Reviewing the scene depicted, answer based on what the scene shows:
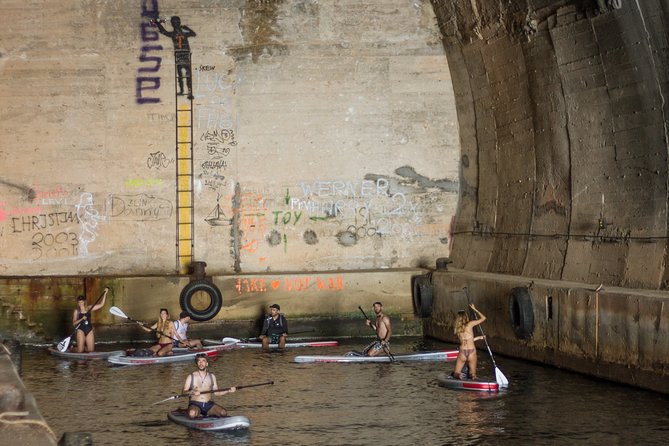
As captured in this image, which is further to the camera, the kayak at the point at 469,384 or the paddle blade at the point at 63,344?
the paddle blade at the point at 63,344

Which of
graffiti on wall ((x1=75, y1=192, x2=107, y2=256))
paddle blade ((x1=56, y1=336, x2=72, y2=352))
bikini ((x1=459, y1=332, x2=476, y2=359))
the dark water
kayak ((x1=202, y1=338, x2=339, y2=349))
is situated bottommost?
the dark water

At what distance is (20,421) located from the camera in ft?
41.0

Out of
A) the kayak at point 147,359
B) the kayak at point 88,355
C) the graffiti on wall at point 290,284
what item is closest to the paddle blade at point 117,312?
the kayak at point 88,355

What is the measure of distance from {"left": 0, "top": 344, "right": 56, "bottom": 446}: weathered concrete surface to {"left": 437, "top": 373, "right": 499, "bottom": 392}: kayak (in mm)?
7585

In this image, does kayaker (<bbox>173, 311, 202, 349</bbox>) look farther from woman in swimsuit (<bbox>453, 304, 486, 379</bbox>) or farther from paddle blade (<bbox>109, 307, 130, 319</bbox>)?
woman in swimsuit (<bbox>453, 304, 486, 379</bbox>)

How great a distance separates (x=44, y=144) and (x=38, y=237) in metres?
2.16

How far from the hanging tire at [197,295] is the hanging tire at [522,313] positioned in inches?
298

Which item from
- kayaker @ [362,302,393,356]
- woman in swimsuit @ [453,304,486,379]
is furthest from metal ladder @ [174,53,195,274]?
woman in swimsuit @ [453,304,486,379]

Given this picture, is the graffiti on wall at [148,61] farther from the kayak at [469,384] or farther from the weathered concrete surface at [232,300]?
the kayak at [469,384]

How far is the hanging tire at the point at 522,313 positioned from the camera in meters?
20.9

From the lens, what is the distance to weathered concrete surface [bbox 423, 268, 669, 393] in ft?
56.5

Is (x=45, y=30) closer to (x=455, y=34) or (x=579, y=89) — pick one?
(x=455, y=34)

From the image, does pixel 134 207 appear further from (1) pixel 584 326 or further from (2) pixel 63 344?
(1) pixel 584 326

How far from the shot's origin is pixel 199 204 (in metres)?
26.8
